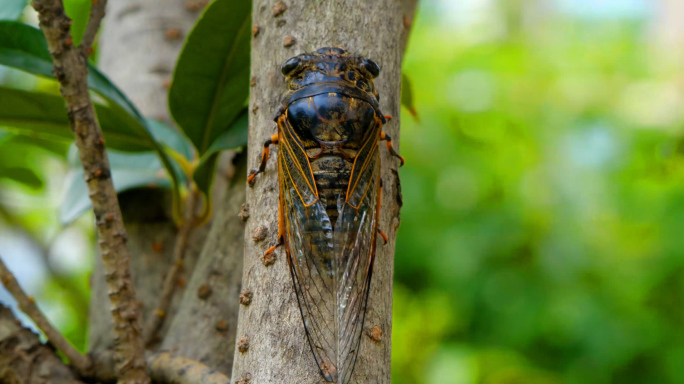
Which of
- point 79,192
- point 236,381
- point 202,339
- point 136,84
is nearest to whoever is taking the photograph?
point 236,381

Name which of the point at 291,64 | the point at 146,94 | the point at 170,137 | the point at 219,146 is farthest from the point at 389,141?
the point at 146,94

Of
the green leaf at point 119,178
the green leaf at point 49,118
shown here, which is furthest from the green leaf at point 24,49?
the green leaf at point 119,178

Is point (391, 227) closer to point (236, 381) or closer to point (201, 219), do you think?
point (236, 381)

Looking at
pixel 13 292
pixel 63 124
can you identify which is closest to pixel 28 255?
pixel 63 124

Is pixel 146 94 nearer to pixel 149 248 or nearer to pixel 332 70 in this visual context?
pixel 149 248

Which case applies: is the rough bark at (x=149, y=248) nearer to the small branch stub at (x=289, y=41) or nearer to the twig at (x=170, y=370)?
the twig at (x=170, y=370)

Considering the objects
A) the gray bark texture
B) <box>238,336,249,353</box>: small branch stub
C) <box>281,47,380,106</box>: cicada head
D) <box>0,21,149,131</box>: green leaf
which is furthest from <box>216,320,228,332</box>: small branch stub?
<box>0,21,149,131</box>: green leaf
